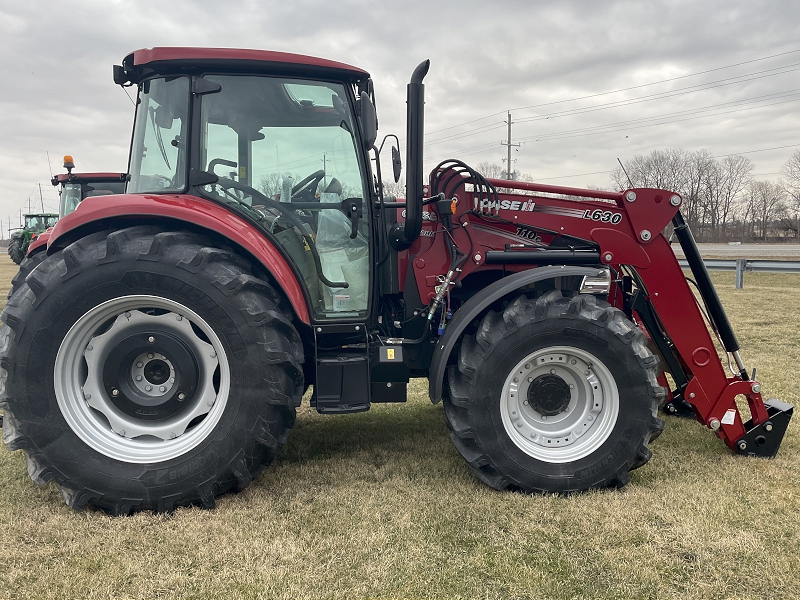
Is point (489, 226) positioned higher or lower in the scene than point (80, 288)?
higher

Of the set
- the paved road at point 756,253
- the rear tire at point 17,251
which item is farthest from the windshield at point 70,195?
the paved road at point 756,253

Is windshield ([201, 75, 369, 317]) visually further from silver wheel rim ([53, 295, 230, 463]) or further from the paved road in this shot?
the paved road

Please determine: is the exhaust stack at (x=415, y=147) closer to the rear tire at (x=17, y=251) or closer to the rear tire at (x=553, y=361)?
the rear tire at (x=553, y=361)

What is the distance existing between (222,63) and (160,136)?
0.56 m

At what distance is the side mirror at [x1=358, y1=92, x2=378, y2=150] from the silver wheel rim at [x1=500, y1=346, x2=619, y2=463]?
58.4 inches

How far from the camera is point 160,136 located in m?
3.26

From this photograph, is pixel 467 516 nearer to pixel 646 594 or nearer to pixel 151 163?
pixel 646 594

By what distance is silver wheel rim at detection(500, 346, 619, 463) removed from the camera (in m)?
3.17

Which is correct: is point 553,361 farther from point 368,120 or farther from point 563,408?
point 368,120

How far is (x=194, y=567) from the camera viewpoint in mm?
2439

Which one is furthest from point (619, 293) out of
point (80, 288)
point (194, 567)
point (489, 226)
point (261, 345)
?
point (80, 288)

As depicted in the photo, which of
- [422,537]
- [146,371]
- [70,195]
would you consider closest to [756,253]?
[70,195]

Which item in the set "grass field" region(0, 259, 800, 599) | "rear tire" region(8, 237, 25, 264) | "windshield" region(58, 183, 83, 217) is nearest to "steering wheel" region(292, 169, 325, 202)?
"grass field" region(0, 259, 800, 599)

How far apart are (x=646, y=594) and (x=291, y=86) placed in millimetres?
3021
